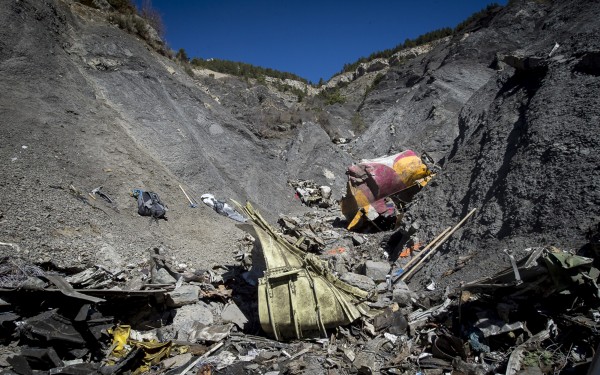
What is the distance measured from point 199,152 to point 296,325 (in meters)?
7.47

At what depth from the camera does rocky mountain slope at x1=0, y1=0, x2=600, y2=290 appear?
516 centimetres

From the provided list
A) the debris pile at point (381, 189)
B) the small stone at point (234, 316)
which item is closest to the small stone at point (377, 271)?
the small stone at point (234, 316)

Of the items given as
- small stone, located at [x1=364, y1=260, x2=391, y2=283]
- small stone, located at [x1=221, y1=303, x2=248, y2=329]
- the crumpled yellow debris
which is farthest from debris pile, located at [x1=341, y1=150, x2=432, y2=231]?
the crumpled yellow debris

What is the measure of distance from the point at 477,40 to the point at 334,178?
1430 cm

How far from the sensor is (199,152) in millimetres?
10320

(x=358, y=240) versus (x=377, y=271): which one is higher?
(x=358, y=240)

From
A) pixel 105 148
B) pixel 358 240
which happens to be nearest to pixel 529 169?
pixel 358 240

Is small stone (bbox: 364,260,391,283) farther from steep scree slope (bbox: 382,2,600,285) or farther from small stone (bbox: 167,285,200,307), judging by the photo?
small stone (bbox: 167,285,200,307)

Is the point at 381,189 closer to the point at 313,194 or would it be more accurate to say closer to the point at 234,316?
the point at 313,194

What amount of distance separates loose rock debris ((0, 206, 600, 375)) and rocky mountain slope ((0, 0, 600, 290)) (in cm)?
90

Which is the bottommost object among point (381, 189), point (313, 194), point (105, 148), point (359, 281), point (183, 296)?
point (359, 281)

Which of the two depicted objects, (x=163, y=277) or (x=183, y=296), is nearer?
(x=183, y=296)

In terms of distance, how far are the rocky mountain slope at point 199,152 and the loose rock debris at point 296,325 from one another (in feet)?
2.95

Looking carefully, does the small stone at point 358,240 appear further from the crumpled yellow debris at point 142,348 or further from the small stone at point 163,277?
the crumpled yellow debris at point 142,348
